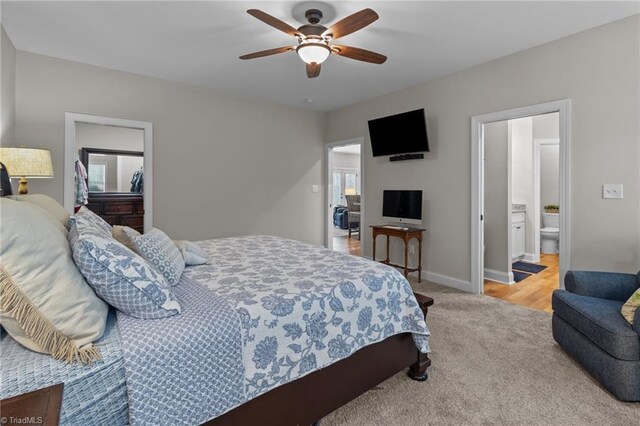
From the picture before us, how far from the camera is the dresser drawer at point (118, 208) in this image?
5059 mm

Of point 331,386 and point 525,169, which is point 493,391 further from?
point 525,169

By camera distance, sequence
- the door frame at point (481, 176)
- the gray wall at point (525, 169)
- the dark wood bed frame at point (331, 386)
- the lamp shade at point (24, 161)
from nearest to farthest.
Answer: the dark wood bed frame at point (331, 386) < the lamp shade at point (24, 161) < the door frame at point (481, 176) < the gray wall at point (525, 169)

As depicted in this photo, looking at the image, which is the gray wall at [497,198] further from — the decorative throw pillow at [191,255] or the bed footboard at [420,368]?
the decorative throw pillow at [191,255]

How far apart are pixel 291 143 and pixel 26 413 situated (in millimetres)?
4920

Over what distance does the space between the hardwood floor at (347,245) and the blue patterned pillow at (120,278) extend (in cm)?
507

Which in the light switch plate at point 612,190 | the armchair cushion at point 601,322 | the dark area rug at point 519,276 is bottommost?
the dark area rug at point 519,276

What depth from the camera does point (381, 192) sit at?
495 centimetres

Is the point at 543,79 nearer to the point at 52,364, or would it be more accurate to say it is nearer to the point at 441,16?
the point at 441,16

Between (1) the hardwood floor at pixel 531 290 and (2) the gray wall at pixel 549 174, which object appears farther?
(2) the gray wall at pixel 549 174

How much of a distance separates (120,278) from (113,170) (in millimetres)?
4935

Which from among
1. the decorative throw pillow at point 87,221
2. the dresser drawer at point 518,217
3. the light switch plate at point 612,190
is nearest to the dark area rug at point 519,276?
the dresser drawer at point 518,217

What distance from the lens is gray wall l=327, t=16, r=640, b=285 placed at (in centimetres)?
269

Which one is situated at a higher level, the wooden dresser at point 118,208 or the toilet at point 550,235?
the wooden dresser at point 118,208

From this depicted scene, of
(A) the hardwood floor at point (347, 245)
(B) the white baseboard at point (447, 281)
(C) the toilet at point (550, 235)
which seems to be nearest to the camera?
(B) the white baseboard at point (447, 281)
